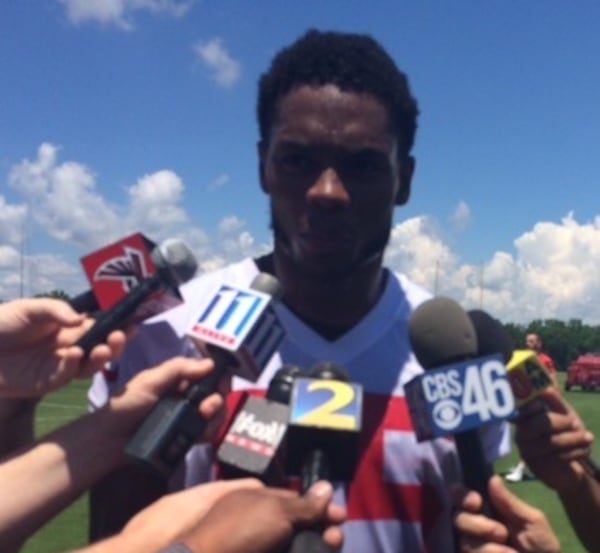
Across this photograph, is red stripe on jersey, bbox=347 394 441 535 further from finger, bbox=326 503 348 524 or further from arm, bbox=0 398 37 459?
arm, bbox=0 398 37 459

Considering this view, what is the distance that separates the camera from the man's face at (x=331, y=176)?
8.11 ft

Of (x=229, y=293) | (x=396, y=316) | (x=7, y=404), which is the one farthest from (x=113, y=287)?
(x=396, y=316)

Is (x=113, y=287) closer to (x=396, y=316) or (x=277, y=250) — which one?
(x=277, y=250)

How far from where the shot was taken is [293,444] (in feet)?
6.51

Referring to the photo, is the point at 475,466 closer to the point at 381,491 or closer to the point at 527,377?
the point at 527,377

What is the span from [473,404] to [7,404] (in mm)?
1169

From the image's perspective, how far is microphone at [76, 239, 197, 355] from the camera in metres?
2.03

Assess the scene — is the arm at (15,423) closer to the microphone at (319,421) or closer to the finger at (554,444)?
the microphone at (319,421)

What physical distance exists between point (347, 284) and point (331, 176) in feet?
1.25

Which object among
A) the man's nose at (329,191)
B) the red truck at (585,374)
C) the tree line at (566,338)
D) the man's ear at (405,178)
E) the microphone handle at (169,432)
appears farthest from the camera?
the tree line at (566,338)

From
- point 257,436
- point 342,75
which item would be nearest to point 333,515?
point 257,436

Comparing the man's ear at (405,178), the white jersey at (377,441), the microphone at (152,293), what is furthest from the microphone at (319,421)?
the man's ear at (405,178)

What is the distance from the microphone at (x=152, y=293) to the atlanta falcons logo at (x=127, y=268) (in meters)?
0.03

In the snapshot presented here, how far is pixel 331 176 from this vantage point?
8.05 ft
